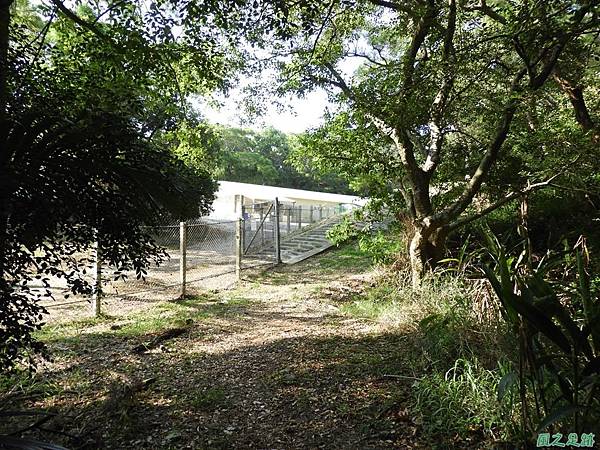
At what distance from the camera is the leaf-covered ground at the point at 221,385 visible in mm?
2793

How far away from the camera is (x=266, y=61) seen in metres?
7.70

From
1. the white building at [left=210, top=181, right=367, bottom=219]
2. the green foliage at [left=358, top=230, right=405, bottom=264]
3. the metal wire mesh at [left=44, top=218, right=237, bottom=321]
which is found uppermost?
the white building at [left=210, top=181, right=367, bottom=219]

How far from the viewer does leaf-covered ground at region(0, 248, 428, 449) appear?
2793mm

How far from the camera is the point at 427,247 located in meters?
6.71

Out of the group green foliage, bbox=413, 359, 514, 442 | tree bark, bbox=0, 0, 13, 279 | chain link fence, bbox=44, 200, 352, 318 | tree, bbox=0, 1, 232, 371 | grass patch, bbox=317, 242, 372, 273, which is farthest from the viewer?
grass patch, bbox=317, 242, 372, 273

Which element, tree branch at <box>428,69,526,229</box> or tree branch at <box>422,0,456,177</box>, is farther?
tree branch at <box>428,69,526,229</box>

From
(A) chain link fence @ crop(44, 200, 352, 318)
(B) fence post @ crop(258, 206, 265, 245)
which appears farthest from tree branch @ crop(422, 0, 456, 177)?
(B) fence post @ crop(258, 206, 265, 245)

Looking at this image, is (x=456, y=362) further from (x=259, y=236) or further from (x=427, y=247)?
(x=259, y=236)

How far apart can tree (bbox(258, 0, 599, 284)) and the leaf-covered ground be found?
222 centimetres

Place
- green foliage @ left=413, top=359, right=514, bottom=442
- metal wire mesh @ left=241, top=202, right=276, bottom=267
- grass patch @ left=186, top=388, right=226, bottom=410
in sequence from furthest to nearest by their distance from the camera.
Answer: metal wire mesh @ left=241, top=202, right=276, bottom=267 < grass patch @ left=186, top=388, right=226, bottom=410 < green foliage @ left=413, top=359, right=514, bottom=442

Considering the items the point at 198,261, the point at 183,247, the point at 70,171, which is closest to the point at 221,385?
the point at 70,171

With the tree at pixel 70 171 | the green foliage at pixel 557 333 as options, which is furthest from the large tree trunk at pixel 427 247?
the green foliage at pixel 557 333

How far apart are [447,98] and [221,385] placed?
4518 mm

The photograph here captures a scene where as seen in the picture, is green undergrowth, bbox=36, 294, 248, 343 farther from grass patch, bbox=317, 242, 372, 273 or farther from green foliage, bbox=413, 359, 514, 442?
grass patch, bbox=317, 242, 372, 273
